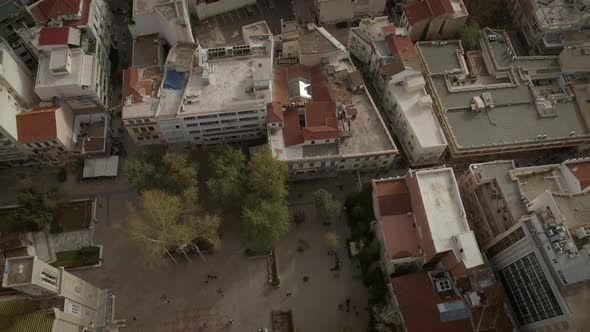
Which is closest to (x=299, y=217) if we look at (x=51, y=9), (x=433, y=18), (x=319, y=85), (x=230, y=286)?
(x=230, y=286)

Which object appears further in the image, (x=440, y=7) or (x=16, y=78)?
(x=440, y=7)

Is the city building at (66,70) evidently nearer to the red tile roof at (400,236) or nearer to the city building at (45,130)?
the city building at (45,130)

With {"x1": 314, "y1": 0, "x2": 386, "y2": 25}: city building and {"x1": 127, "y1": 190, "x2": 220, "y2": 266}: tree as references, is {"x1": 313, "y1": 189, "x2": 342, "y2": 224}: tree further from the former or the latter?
{"x1": 314, "y1": 0, "x2": 386, "y2": 25}: city building

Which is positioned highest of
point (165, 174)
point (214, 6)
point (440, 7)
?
point (214, 6)

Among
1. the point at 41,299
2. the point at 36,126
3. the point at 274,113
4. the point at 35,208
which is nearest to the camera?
the point at 41,299

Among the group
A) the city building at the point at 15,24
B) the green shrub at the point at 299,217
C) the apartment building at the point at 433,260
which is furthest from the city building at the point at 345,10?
the city building at the point at 15,24

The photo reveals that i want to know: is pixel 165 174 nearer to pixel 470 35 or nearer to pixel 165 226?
pixel 165 226
